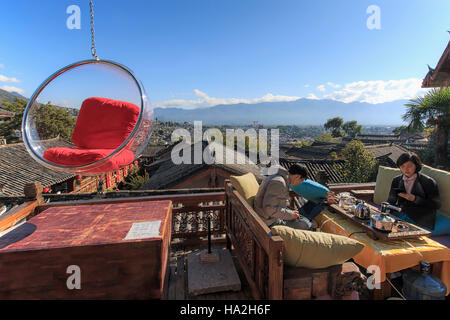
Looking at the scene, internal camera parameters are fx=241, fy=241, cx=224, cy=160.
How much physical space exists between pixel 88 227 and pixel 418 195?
10.8 feet

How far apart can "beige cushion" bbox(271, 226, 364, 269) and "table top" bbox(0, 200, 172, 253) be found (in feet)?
2.89

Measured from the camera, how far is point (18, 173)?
11328 millimetres

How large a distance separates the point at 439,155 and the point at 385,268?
8.05m

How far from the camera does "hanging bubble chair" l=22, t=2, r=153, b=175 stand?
197cm

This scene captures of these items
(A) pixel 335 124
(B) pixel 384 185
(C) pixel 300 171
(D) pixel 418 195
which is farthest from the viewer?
(A) pixel 335 124

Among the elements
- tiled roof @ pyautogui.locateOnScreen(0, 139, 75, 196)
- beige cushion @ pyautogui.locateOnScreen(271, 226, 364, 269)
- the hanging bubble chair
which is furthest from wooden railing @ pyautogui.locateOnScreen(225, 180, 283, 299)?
tiled roof @ pyautogui.locateOnScreen(0, 139, 75, 196)

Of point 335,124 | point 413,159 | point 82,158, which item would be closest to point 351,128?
point 335,124

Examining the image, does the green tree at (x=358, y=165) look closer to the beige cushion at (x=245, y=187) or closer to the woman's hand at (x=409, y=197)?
the woman's hand at (x=409, y=197)

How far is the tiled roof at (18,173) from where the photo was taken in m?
10.3

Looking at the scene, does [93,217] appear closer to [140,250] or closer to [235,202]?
[140,250]

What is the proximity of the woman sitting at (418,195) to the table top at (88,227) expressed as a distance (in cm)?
261

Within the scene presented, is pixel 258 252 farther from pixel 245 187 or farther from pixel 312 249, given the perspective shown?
pixel 245 187

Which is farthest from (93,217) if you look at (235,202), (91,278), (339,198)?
(339,198)
